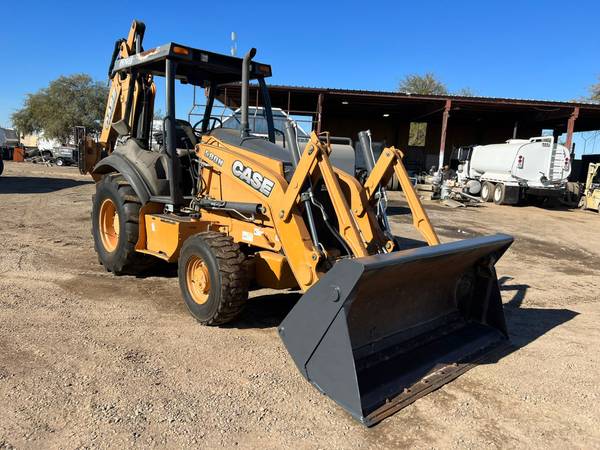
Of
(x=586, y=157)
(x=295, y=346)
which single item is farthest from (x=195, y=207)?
(x=586, y=157)

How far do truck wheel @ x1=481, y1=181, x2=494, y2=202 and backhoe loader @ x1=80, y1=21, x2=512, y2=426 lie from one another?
55.6 feet

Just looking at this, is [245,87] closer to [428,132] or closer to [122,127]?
[122,127]

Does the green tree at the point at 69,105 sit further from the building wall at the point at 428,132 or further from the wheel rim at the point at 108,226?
the wheel rim at the point at 108,226

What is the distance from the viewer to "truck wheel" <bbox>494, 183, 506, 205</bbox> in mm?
19469

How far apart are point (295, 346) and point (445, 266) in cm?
142

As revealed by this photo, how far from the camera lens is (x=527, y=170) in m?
19.3

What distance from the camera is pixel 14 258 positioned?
6.55m

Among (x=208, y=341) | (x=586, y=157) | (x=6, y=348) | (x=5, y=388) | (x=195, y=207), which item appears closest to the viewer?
(x=5, y=388)

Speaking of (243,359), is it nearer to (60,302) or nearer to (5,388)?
(5,388)

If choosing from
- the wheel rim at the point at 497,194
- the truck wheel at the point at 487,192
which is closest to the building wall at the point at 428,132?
the truck wheel at the point at 487,192

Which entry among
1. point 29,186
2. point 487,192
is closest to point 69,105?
point 29,186

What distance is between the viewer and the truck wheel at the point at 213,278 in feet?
13.1

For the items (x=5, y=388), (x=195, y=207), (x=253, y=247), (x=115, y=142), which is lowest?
(x=5, y=388)

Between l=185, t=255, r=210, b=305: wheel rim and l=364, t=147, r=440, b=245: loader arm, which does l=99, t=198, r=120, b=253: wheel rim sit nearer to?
l=185, t=255, r=210, b=305: wheel rim
